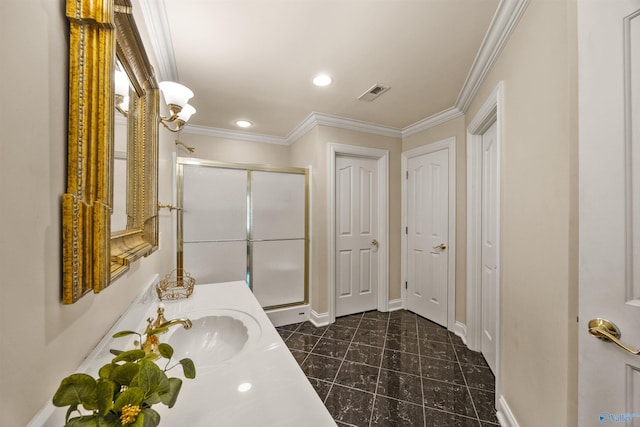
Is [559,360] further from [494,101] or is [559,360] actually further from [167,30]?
[167,30]

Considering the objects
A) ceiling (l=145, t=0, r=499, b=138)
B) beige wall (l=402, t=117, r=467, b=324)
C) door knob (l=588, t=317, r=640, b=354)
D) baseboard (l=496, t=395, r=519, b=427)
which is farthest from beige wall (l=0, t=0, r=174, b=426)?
beige wall (l=402, t=117, r=467, b=324)

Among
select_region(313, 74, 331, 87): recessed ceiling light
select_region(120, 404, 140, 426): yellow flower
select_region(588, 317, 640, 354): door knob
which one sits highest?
select_region(313, 74, 331, 87): recessed ceiling light

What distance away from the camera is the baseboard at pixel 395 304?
3.19 m

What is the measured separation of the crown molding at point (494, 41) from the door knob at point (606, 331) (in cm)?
148

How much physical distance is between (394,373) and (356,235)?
1.47 m

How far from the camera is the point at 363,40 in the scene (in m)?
1.62

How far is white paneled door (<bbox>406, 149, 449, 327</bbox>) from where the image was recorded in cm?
273

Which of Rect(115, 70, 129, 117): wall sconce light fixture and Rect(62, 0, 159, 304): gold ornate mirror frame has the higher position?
Rect(115, 70, 129, 117): wall sconce light fixture

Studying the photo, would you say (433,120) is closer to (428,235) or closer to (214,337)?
(428,235)

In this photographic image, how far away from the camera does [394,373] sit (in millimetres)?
1970

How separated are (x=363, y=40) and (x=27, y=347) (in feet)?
6.43

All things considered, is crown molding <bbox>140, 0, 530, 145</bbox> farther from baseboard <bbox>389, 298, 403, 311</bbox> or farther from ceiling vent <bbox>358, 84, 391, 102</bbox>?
baseboard <bbox>389, 298, 403, 311</bbox>

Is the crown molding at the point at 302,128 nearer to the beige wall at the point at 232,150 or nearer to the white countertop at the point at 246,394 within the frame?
the beige wall at the point at 232,150

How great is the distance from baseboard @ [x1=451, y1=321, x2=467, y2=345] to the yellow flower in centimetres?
278
